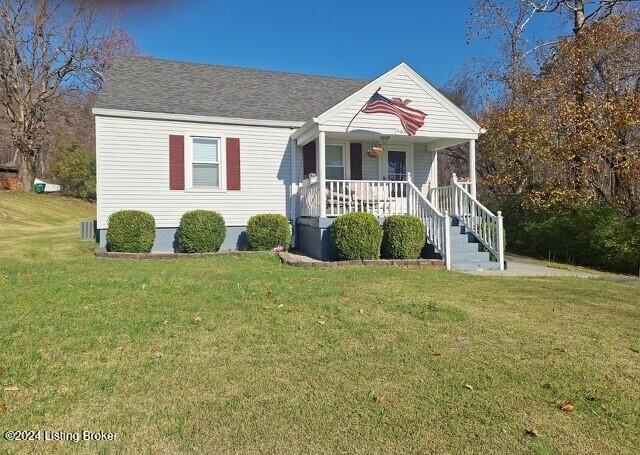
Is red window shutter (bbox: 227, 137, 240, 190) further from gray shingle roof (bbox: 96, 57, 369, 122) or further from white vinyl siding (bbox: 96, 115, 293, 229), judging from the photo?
gray shingle roof (bbox: 96, 57, 369, 122)

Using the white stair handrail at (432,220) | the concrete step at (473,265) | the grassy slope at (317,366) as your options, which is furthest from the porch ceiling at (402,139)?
the grassy slope at (317,366)

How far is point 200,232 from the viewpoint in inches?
431

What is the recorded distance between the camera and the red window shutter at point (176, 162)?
11508 millimetres

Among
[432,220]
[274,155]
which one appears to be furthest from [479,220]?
[274,155]

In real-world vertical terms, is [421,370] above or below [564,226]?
below

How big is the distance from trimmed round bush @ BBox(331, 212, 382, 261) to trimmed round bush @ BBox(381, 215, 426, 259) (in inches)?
12.5

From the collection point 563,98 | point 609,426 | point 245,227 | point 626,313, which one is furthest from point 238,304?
point 563,98

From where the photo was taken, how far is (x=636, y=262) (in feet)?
35.5

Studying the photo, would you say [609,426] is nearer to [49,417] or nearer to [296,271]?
[49,417]

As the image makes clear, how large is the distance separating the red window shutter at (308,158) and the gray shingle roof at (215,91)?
2.51 ft

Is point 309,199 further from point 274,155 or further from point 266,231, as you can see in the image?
point 274,155

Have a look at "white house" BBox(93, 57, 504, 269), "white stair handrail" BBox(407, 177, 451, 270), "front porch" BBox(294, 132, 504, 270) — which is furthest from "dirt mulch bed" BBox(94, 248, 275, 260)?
"white stair handrail" BBox(407, 177, 451, 270)

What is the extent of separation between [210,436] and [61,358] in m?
1.83

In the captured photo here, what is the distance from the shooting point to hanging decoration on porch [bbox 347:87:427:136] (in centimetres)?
1109
